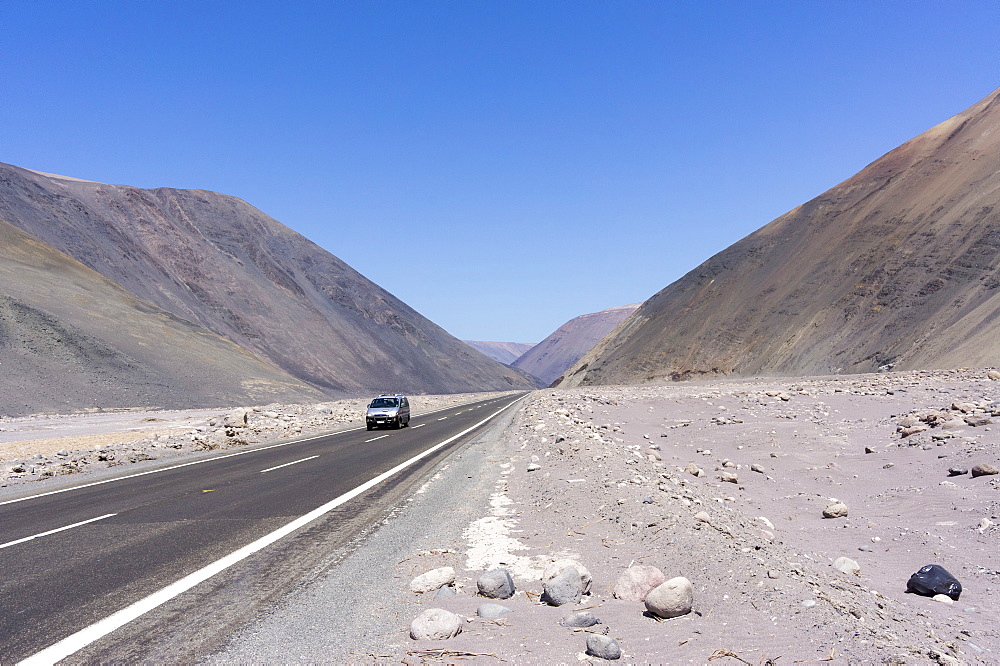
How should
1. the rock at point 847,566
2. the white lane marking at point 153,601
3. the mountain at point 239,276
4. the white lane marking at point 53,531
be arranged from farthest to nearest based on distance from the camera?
the mountain at point 239,276 < the white lane marking at point 53,531 < the rock at point 847,566 < the white lane marking at point 153,601

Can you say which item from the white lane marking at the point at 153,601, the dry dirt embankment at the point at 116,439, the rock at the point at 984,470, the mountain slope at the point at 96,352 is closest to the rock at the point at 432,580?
the white lane marking at the point at 153,601

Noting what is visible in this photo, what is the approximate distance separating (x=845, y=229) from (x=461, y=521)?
68.6 meters

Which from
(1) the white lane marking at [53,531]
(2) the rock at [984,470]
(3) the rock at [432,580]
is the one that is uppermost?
(1) the white lane marking at [53,531]

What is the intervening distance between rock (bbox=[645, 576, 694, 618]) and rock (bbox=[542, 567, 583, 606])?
629 millimetres

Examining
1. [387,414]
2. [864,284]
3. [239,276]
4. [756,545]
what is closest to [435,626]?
[756,545]

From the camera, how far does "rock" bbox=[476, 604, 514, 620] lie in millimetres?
4504

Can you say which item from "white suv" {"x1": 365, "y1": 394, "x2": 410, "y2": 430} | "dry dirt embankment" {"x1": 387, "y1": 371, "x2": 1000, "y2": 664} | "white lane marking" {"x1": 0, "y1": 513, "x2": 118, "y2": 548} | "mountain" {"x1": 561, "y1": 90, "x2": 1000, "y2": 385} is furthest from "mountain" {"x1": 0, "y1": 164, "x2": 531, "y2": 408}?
"dry dirt embankment" {"x1": 387, "y1": 371, "x2": 1000, "y2": 664}

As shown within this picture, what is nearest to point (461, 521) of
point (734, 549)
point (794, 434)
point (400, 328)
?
point (734, 549)

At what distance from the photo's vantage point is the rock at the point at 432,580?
519cm

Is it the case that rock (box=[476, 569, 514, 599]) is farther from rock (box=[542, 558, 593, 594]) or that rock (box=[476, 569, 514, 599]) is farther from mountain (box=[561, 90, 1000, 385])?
mountain (box=[561, 90, 1000, 385])

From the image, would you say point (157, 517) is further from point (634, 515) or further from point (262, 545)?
point (634, 515)

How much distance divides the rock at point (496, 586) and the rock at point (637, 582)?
2.92 feet

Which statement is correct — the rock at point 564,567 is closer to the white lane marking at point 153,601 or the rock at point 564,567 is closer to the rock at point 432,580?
the rock at point 432,580

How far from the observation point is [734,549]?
5.14m
